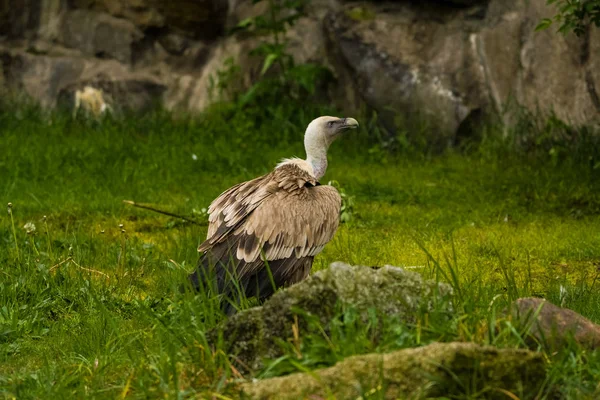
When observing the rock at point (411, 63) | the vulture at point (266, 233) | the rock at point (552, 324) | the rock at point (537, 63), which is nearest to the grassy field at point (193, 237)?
the rock at point (552, 324)

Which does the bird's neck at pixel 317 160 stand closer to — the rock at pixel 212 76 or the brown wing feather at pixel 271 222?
Answer: the brown wing feather at pixel 271 222

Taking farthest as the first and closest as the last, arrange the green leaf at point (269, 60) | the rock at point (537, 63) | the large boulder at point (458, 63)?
the green leaf at point (269, 60) → the large boulder at point (458, 63) → the rock at point (537, 63)

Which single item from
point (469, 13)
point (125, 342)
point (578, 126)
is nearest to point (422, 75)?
point (469, 13)

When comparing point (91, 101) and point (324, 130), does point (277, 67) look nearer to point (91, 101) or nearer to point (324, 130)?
point (91, 101)

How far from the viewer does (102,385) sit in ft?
14.4

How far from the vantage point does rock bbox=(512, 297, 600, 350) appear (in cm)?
427

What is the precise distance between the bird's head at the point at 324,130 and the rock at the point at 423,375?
3.12 metres

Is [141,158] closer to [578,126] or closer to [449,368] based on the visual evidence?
[578,126]

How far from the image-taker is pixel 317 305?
4.31 meters

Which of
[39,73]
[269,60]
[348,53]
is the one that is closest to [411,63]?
[348,53]

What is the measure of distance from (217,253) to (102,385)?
1305 mm

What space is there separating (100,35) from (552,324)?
8271mm

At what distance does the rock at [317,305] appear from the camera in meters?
4.28

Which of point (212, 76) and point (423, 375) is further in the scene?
point (212, 76)
